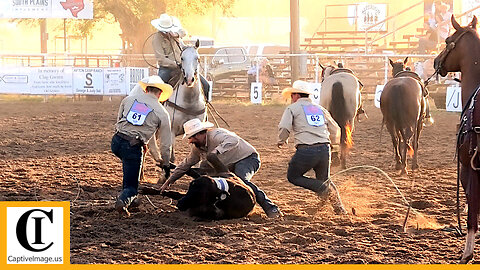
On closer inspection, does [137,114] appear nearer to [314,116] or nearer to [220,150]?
[220,150]

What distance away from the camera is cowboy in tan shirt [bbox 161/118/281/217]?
7328 mm

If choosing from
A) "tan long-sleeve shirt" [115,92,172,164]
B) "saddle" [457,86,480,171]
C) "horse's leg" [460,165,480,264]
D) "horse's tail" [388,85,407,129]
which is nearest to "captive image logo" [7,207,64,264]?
"tan long-sleeve shirt" [115,92,172,164]

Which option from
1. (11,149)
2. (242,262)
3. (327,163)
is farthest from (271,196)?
(11,149)

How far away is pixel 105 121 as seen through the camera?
17984mm

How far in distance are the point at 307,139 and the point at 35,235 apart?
295 centimetres

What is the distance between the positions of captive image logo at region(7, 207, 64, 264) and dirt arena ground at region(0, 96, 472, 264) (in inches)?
8.5

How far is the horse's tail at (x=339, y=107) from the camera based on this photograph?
1074 centimetres

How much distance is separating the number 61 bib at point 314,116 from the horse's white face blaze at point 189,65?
87.6 inches

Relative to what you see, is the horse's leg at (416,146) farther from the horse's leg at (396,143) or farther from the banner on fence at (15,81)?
the banner on fence at (15,81)

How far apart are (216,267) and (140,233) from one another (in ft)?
5.19

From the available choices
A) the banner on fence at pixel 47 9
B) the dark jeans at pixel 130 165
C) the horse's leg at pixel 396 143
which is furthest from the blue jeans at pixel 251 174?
the banner on fence at pixel 47 9

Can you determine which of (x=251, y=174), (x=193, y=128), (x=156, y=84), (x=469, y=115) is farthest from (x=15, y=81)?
(x=469, y=115)

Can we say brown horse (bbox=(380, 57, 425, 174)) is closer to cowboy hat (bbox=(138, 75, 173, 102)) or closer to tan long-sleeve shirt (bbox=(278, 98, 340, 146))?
tan long-sleeve shirt (bbox=(278, 98, 340, 146))

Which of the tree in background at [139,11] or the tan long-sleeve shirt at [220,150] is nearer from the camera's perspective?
the tan long-sleeve shirt at [220,150]
